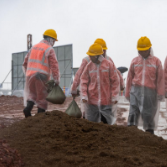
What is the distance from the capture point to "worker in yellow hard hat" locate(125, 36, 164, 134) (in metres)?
4.59

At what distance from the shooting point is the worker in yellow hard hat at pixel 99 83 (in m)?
4.69

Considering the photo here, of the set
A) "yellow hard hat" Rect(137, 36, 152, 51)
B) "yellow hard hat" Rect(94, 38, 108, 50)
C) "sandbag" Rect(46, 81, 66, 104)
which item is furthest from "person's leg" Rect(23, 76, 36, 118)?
"yellow hard hat" Rect(137, 36, 152, 51)

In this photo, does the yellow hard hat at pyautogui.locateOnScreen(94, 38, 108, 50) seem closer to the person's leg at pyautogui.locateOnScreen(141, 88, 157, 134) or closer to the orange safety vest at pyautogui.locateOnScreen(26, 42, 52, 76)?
the orange safety vest at pyautogui.locateOnScreen(26, 42, 52, 76)

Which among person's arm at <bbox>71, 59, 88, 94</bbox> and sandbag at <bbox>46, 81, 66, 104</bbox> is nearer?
sandbag at <bbox>46, 81, 66, 104</bbox>

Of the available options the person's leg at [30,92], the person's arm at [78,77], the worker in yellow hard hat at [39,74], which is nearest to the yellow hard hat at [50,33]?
the worker in yellow hard hat at [39,74]

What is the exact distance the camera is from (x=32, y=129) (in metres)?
3.55

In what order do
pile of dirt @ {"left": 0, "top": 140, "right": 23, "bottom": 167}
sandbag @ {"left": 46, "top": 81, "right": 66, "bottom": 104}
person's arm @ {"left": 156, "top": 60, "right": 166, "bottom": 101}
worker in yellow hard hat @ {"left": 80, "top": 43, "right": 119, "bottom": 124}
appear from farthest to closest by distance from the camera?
sandbag @ {"left": 46, "top": 81, "right": 66, "bottom": 104}
worker in yellow hard hat @ {"left": 80, "top": 43, "right": 119, "bottom": 124}
person's arm @ {"left": 156, "top": 60, "right": 166, "bottom": 101}
pile of dirt @ {"left": 0, "top": 140, "right": 23, "bottom": 167}

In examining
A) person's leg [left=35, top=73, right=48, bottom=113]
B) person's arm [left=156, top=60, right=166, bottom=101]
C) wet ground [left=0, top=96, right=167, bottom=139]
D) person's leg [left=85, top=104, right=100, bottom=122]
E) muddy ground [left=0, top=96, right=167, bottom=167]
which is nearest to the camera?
muddy ground [left=0, top=96, right=167, bottom=167]

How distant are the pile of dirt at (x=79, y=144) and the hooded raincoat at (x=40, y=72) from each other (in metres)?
1.07

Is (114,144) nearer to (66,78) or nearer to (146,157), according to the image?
(146,157)

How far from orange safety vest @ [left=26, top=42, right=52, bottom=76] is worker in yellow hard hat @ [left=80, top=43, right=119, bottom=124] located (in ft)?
2.64

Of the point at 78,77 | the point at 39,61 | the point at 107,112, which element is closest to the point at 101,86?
the point at 107,112

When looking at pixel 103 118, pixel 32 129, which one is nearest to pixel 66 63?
pixel 103 118

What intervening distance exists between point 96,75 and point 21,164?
2.49 metres
